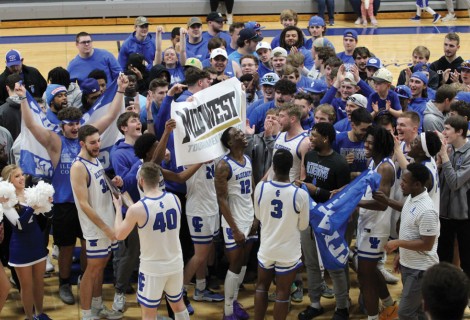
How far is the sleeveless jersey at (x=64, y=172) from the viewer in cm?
710

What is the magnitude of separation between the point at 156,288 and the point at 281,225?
110cm

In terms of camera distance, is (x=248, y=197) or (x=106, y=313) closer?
(x=248, y=197)

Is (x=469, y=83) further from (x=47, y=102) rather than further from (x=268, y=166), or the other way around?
(x=47, y=102)

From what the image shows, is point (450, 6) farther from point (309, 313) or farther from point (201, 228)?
point (201, 228)

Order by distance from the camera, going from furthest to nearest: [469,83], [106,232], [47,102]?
[469,83] → [47,102] → [106,232]

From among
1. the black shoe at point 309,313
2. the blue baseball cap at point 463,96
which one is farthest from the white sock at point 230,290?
the blue baseball cap at point 463,96

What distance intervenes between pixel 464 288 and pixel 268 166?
3761 mm

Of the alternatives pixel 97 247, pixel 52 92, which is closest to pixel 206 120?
pixel 97 247

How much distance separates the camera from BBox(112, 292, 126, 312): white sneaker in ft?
23.2

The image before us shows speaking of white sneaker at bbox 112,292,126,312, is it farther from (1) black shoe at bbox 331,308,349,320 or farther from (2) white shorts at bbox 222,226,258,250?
(1) black shoe at bbox 331,308,349,320

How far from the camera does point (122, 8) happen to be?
20.1 metres

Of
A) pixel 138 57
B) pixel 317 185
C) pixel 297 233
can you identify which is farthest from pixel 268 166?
pixel 138 57

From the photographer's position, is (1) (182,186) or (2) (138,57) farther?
(2) (138,57)

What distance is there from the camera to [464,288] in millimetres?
3867
